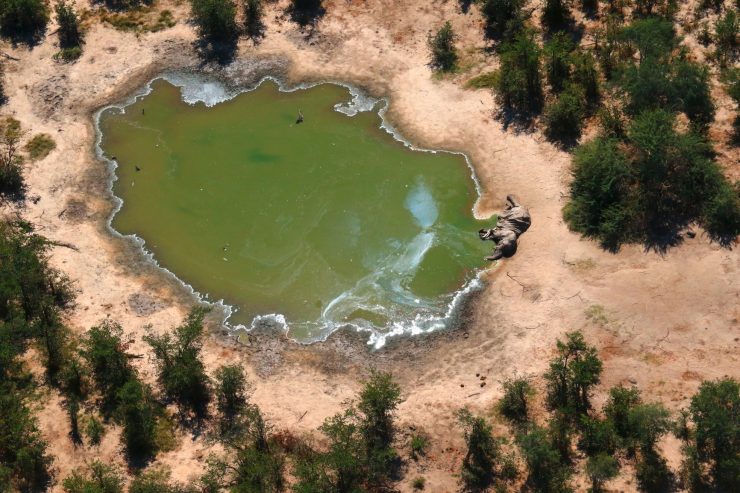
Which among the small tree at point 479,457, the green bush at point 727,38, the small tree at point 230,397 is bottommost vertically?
the small tree at point 230,397

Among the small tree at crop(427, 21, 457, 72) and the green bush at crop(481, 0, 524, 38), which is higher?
the green bush at crop(481, 0, 524, 38)

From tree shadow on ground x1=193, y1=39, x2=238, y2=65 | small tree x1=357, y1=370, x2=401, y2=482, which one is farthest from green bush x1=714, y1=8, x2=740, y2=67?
tree shadow on ground x1=193, y1=39, x2=238, y2=65

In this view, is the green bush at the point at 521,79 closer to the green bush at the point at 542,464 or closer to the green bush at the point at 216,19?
the green bush at the point at 216,19

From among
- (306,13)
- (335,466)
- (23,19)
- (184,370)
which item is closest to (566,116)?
(306,13)

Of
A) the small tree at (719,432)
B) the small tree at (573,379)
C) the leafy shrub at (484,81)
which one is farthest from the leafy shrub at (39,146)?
the small tree at (719,432)

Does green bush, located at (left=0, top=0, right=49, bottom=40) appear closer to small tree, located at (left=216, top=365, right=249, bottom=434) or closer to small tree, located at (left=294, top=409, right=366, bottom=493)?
small tree, located at (left=216, top=365, right=249, bottom=434)
